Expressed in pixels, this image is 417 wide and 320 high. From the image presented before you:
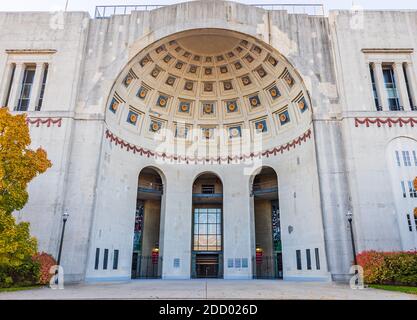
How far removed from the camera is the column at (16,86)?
2428cm

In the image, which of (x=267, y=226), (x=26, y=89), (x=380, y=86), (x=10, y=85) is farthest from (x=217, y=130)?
(x=10, y=85)

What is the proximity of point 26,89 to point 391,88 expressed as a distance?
30164 millimetres

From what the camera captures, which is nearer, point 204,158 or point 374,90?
point 374,90

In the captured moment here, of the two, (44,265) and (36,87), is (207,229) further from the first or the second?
(36,87)

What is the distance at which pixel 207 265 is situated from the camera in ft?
107

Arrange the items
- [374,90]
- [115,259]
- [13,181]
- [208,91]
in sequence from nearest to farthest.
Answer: [13,181] → [374,90] → [115,259] → [208,91]

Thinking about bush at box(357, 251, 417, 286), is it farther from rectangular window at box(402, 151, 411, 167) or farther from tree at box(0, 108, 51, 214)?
tree at box(0, 108, 51, 214)

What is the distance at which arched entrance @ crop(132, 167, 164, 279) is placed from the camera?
3241cm

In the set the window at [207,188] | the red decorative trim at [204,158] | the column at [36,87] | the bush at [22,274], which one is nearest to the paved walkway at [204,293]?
the bush at [22,274]

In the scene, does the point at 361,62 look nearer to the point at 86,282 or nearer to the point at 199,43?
the point at 199,43

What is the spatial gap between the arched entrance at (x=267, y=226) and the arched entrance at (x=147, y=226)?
10844 mm

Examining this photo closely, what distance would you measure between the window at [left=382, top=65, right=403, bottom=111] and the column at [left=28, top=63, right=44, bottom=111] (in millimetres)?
28224

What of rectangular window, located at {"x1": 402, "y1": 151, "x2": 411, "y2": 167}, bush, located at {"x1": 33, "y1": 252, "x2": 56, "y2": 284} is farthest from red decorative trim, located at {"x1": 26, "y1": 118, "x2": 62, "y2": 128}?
rectangular window, located at {"x1": 402, "y1": 151, "x2": 411, "y2": 167}

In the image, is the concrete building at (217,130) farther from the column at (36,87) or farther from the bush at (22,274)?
the bush at (22,274)
